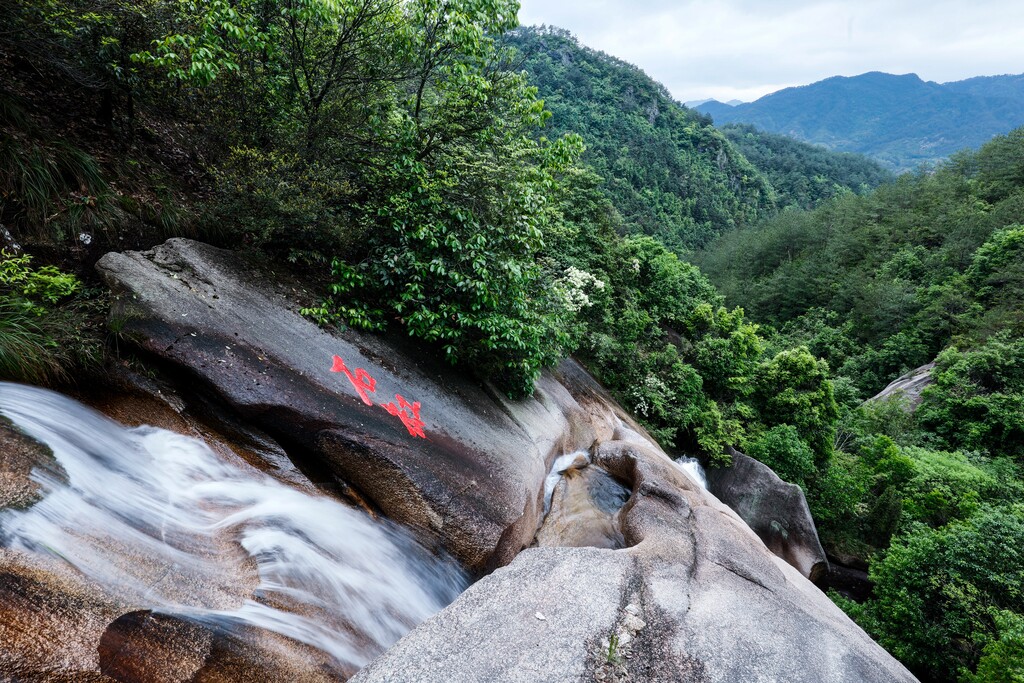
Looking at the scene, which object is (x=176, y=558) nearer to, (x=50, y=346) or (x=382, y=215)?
(x=50, y=346)

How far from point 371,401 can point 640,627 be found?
4376mm

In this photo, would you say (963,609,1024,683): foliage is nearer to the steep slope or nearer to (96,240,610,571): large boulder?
(96,240,610,571): large boulder

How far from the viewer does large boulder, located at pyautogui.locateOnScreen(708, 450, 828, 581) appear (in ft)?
46.4

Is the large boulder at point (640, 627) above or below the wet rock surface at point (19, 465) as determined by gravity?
below

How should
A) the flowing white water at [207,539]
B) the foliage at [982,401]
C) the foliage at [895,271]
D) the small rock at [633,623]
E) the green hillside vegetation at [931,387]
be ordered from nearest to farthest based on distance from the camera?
the flowing white water at [207,539], the small rock at [633,623], the green hillside vegetation at [931,387], the foliage at [982,401], the foliage at [895,271]

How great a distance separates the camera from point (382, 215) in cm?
730

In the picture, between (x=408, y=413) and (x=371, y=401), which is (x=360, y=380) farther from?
(x=408, y=413)

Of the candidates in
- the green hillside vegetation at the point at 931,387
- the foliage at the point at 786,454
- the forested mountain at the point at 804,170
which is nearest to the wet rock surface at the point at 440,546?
the green hillside vegetation at the point at 931,387

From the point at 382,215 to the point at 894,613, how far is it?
1489cm

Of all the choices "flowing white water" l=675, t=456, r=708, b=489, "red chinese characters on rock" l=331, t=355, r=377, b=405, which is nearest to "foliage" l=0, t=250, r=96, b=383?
"red chinese characters on rock" l=331, t=355, r=377, b=405

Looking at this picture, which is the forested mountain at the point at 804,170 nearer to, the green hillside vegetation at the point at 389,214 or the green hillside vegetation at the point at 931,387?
the green hillside vegetation at the point at 931,387

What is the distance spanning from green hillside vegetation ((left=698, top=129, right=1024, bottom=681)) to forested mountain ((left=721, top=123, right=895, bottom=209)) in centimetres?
5327

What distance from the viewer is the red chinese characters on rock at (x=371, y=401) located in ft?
21.7

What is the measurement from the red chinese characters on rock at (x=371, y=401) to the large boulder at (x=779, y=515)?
1258 centimetres
